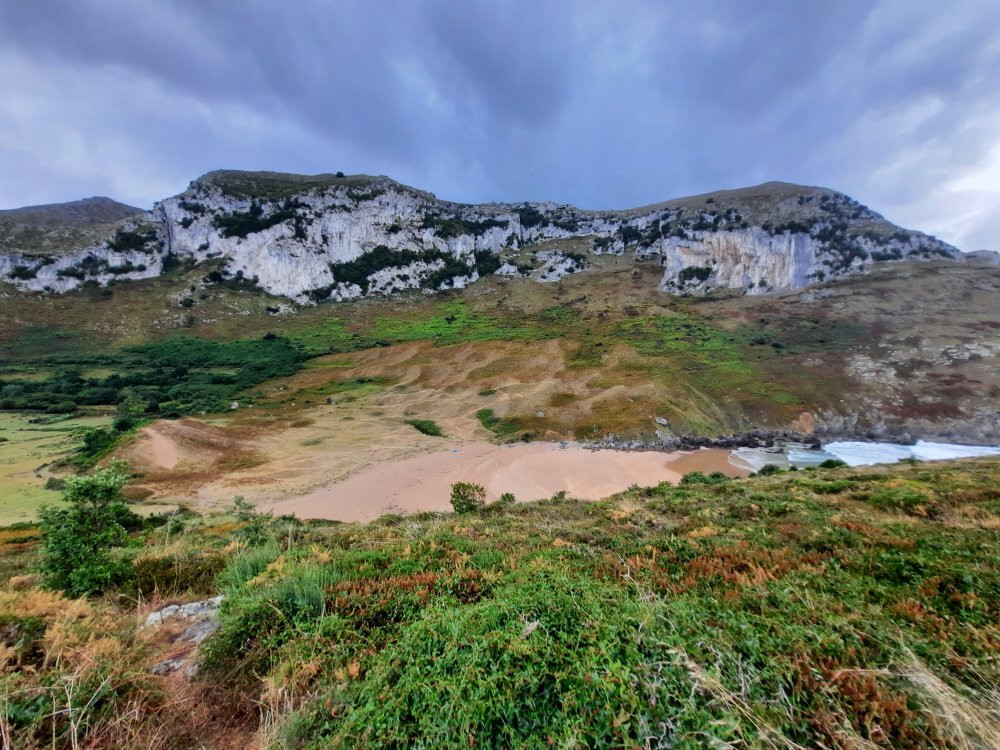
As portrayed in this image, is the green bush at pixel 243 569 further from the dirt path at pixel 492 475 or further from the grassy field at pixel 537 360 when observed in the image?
the grassy field at pixel 537 360

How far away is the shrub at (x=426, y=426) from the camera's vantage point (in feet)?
136

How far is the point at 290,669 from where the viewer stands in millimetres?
3766

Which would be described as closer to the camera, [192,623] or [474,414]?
[192,623]

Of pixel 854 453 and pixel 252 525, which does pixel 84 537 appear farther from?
pixel 854 453

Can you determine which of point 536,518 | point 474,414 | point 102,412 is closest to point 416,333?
point 474,414

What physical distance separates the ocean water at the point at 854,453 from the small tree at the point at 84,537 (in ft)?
122

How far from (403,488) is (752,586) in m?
25.0

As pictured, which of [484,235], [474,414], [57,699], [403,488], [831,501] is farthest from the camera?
[484,235]

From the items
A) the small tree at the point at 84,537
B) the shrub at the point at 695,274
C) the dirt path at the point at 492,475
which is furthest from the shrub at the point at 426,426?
the shrub at the point at 695,274

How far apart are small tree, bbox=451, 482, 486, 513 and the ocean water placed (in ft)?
82.3

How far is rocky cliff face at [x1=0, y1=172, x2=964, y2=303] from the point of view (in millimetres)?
99688

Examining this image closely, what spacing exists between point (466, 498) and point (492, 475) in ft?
42.2

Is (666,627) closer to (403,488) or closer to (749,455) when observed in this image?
(403,488)

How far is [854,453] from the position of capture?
38.1 meters
